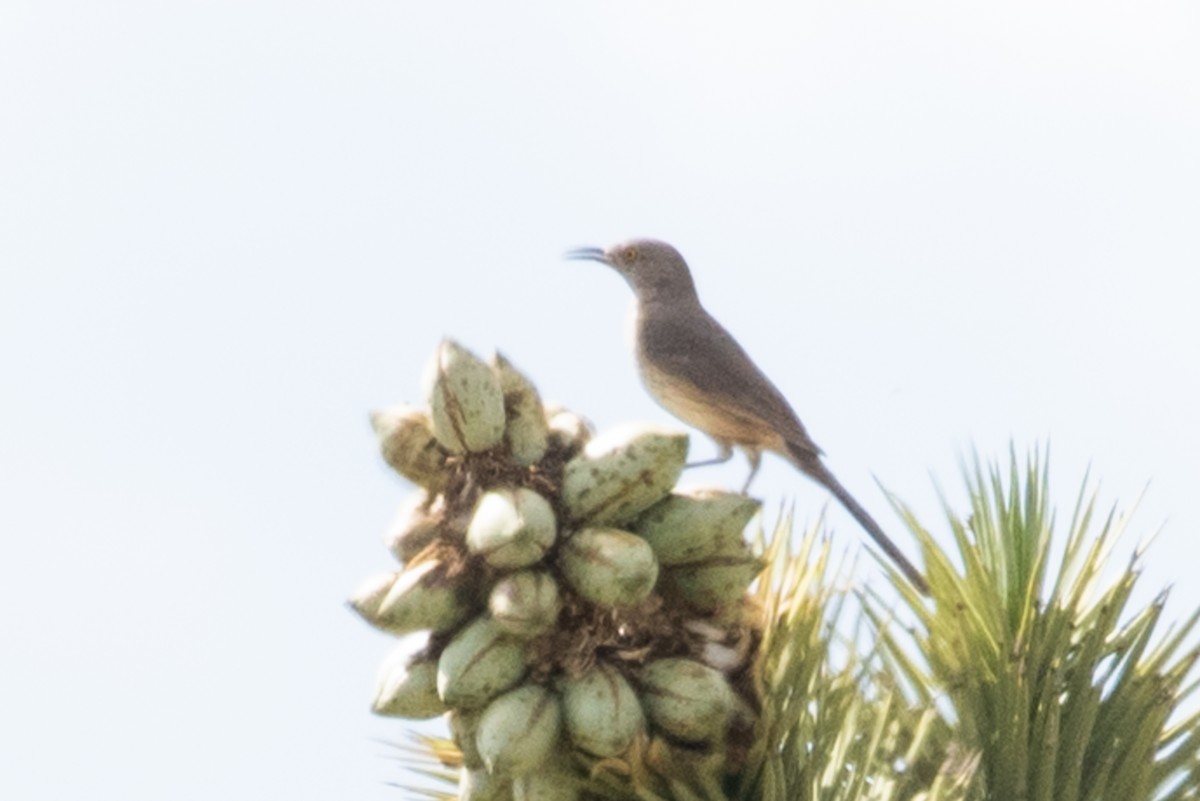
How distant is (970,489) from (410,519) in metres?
0.77

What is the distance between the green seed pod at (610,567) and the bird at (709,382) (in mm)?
3201

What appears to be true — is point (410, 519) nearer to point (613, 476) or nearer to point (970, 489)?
point (613, 476)

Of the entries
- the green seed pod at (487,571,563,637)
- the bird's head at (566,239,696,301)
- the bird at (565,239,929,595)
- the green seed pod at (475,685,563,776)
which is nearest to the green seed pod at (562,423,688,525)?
the green seed pod at (487,571,563,637)

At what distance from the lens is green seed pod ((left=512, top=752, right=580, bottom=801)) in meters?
2.07

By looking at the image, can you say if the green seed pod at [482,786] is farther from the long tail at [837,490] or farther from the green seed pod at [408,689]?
the long tail at [837,490]

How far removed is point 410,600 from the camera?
2.09m

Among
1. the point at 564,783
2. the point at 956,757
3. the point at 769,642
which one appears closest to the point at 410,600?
the point at 564,783

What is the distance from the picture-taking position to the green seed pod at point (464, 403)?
7.18 feet

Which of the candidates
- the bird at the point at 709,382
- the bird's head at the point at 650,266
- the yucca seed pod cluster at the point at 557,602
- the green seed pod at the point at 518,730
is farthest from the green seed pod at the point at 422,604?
the bird's head at the point at 650,266

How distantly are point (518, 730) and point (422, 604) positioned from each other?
182 millimetres

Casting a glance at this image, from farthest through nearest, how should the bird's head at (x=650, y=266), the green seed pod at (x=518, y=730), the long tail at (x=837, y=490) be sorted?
1. the bird's head at (x=650, y=266)
2. the long tail at (x=837, y=490)
3. the green seed pod at (x=518, y=730)

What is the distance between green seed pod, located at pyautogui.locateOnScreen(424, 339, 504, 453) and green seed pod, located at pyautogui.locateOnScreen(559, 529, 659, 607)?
7.0 inches

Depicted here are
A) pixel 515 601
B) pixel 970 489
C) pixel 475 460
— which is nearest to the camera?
pixel 515 601

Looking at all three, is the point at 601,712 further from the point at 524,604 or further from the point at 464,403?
the point at 464,403
